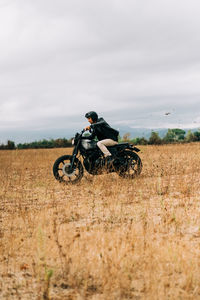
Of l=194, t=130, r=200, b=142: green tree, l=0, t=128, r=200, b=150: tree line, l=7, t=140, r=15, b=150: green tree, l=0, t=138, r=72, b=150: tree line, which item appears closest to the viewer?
l=0, t=128, r=200, b=150: tree line

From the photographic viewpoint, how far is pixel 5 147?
3603cm

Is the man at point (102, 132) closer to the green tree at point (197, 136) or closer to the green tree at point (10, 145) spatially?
the green tree at point (197, 136)

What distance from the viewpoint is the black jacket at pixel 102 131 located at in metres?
9.88

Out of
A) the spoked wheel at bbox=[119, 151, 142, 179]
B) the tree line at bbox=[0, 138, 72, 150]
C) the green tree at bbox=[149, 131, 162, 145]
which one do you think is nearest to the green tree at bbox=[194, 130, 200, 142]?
the green tree at bbox=[149, 131, 162, 145]

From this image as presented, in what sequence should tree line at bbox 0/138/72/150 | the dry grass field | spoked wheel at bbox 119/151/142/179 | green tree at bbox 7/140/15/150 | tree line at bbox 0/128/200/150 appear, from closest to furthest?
the dry grass field → spoked wheel at bbox 119/151/142/179 → tree line at bbox 0/128/200/150 → green tree at bbox 7/140/15/150 → tree line at bbox 0/138/72/150

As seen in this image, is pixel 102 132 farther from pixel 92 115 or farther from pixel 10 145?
pixel 10 145

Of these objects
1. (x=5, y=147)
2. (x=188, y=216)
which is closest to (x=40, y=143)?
(x=5, y=147)

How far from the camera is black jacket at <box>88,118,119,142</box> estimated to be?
9.88 meters

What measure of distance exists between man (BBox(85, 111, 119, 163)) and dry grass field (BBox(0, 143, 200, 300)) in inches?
79.7

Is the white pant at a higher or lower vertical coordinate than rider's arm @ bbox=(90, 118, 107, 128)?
lower

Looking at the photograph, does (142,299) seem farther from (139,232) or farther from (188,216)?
(188,216)

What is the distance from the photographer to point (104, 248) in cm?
447

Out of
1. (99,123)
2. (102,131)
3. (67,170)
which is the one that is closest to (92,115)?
(99,123)

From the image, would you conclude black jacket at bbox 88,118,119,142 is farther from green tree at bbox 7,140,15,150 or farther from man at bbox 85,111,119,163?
green tree at bbox 7,140,15,150
